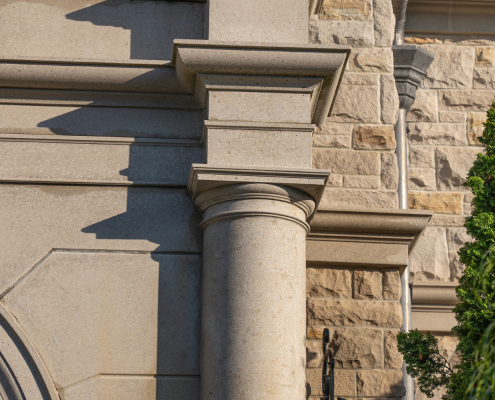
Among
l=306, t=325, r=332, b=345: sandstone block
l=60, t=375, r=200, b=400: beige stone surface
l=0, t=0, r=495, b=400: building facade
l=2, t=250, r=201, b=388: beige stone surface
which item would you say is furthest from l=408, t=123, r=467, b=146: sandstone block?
l=60, t=375, r=200, b=400: beige stone surface

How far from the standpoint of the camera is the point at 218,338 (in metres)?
3.70

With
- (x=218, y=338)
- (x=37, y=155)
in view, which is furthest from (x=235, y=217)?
(x=37, y=155)

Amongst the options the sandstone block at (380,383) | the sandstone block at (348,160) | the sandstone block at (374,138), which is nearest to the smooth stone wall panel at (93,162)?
the sandstone block at (348,160)

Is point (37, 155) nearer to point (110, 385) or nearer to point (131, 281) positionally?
point (131, 281)

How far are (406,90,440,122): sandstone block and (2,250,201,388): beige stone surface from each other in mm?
3898

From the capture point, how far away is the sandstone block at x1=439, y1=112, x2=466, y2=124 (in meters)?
7.22

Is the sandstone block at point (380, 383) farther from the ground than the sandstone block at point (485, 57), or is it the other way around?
the sandstone block at point (485, 57)

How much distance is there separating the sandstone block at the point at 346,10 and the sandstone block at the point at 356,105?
580 millimetres

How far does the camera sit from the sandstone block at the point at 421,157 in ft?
23.3

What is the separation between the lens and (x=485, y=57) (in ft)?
24.2

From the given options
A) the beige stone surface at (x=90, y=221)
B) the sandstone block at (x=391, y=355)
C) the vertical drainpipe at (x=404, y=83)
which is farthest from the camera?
the vertical drainpipe at (x=404, y=83)

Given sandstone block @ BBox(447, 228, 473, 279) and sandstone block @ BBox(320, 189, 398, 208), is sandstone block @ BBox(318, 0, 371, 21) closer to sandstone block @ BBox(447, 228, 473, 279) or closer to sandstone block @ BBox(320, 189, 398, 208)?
sandstone block @ BBox(320, 189, 398, 208)

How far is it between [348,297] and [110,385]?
6.17ft

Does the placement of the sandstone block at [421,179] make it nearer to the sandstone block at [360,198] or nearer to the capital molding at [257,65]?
the sandstone block at [360,198]
